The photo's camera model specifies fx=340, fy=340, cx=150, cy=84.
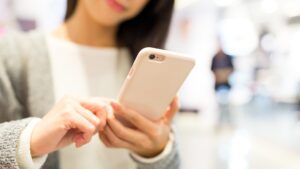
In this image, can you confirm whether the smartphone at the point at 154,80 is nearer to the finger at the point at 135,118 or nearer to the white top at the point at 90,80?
the finger at the point at 135,118

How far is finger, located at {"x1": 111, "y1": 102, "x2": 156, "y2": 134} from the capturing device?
1.82 feet

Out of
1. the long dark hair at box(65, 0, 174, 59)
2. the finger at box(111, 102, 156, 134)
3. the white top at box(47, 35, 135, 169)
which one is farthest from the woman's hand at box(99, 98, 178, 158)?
the long dark hair at box(65, 0, 174, 59)

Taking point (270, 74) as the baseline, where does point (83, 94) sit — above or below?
above

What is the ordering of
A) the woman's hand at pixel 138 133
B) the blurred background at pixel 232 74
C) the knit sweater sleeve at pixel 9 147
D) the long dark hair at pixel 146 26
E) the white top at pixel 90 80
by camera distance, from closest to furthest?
the knit sweater sleeve at pixel 9 147 < the woman's hand at pixel 138 133 < the white top at pixel 90 80 < the long dark hair at pixel 146 26 < the blurred background at pixel 232 74

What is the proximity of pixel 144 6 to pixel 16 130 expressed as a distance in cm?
45

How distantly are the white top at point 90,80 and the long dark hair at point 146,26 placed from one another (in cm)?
3

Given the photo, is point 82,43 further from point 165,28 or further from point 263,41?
point 263,41

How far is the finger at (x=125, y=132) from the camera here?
0.55 meters

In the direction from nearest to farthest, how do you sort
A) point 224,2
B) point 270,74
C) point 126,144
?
point 126,144
point 224,2
point 270,74

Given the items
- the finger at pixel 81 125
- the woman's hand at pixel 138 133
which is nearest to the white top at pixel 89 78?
the woman's hand at pixel 138 133

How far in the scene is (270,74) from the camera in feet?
31.9

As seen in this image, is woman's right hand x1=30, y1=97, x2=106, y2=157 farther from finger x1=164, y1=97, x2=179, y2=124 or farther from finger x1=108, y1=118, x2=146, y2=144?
finger x1=164, y1=97, x2=179, y2=124

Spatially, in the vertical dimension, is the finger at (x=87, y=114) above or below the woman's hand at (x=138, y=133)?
above

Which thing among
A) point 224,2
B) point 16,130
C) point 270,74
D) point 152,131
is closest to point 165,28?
point 152,131
